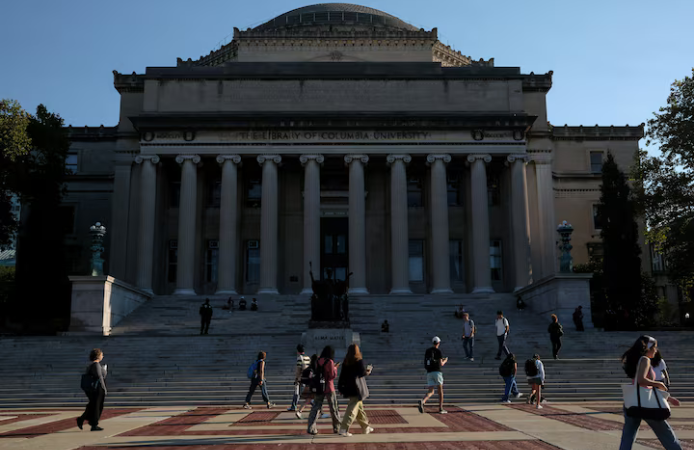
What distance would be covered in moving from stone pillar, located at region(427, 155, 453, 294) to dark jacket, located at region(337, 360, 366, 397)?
92.2ft

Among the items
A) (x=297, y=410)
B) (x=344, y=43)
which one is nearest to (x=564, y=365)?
(x=297, y=410)

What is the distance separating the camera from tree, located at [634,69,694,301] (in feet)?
120

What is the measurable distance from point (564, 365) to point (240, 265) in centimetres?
2559

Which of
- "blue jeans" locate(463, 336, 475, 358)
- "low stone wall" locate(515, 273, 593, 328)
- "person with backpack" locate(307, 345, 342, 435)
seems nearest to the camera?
"person with backpack" locate(307, 345, 342, 435)

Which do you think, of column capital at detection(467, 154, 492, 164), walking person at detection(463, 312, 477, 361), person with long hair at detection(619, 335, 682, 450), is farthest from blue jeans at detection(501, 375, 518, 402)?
column capital at detection(467, 154, 492, 164)

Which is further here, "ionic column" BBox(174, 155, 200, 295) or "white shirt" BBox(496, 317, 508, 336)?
"ionic column" BBox(174, 155, 200, 295)

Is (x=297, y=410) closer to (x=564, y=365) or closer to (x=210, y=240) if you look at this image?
(x=564, y=365)

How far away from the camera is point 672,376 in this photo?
21250 mm

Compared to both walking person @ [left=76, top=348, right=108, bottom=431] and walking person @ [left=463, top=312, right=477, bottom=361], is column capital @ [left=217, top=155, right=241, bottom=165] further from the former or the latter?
walking person @ [left=76, top=348, right=108, bottom=431]

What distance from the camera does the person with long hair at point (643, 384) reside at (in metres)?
7.90

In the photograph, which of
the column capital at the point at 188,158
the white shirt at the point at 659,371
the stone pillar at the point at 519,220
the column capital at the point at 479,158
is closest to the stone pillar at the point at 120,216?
the column capital at the point at 188,158

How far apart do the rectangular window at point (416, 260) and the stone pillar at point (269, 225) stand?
9.01 meters

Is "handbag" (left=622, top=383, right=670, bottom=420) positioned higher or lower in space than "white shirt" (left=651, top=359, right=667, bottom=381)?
lower

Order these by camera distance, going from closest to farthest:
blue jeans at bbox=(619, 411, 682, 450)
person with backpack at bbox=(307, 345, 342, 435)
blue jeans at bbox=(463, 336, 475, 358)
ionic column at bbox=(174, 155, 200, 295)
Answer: blue jeans at bbox=(619, 411, 682, 450) → person with backpack at bbox=(307, 345, 342, 435) → blue jeans at bbox=(463, 336, 475, 358) → ionic column at bbox=(174, 155, 200, 295)
